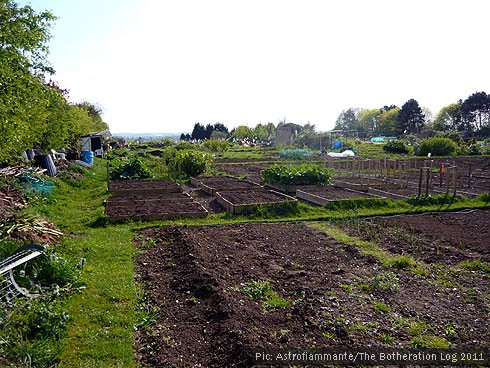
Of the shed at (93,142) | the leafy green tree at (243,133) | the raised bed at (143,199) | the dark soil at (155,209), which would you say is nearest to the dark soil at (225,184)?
the raised bed at (143,199)

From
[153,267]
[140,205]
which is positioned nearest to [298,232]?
[153,267]

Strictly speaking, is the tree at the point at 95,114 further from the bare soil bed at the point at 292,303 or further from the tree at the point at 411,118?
the tree at the point at 411,118

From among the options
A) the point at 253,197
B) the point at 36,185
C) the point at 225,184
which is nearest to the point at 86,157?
the point at 225,184

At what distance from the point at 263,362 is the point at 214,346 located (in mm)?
623

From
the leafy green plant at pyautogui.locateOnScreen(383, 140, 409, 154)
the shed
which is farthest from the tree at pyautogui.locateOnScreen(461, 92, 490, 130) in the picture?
the shed

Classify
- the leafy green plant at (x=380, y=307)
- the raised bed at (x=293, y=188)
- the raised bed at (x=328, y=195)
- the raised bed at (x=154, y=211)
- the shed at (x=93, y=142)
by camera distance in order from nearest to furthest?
1. the leafy green plant at (x=380, y=307)
2. the raised bed at (x=154, y=211)
3. the raised bed at (x=328, y=195)
4. the raised bed at (x=293, y=188)
5. the shed at (x=93, y=142)

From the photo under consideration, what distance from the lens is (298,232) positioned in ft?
29.8

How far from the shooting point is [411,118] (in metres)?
75.1

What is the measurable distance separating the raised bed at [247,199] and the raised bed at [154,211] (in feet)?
2.86

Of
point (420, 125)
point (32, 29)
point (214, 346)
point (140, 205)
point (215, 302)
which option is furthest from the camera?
point (420, 125)

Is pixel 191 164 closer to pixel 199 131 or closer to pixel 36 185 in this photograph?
pixel 36 185

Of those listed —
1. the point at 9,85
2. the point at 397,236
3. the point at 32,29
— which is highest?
the point at 32,29

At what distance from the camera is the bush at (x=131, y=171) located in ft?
60.1

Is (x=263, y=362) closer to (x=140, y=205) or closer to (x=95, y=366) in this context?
(x=95, y=366)
